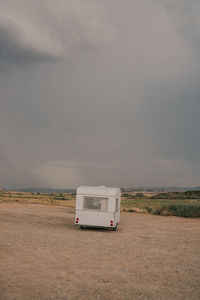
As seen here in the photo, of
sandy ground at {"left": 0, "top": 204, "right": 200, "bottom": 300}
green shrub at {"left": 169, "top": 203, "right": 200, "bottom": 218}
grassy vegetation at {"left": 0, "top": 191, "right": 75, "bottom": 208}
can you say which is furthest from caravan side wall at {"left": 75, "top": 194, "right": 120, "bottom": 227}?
grassy vegetation at {"left": 0, "top": 191, "right": 75, "bottom": 208}

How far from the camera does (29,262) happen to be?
982cm

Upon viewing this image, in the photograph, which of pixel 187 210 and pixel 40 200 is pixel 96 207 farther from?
pixel 40 200

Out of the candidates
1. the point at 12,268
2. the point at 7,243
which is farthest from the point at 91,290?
the point at 7,243

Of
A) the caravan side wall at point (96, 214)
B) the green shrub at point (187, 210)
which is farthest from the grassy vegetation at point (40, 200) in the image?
the caravan side wall at point (96, 214)

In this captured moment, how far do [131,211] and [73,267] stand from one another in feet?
95.5

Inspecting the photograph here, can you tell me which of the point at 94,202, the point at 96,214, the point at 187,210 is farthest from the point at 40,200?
the point at 96,214

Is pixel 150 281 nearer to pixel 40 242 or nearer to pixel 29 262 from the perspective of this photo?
pixel 29 262

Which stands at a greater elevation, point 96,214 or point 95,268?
point 96,214

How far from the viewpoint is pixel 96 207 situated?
18328 mm

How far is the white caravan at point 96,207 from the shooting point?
18.0 m

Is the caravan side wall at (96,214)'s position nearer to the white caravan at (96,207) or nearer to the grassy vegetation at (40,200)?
the white caravan at (96,207)

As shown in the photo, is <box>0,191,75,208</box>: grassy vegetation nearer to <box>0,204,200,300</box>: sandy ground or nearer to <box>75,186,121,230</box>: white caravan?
<box>75,186,121,230</box>: white caravan

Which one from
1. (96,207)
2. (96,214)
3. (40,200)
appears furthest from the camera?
(40,200)

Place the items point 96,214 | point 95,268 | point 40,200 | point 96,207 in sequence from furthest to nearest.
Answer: point 40,200, point 96,207, point 96,214, point 95,268
